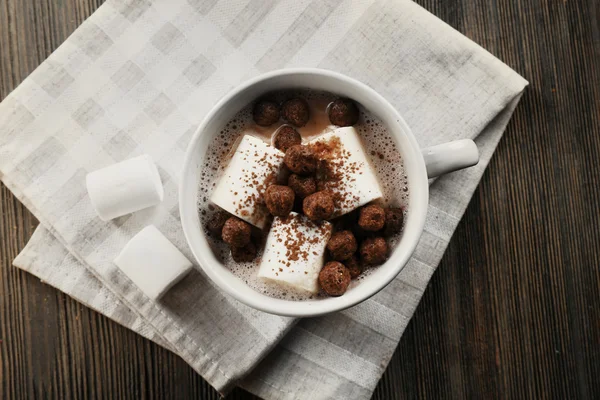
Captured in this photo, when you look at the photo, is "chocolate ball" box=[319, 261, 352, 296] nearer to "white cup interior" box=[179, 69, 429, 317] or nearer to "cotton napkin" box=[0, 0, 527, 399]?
"white cup interior" box=[179, 69, 429, 317]

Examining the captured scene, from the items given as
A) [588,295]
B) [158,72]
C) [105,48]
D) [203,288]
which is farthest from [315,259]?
[588,295]

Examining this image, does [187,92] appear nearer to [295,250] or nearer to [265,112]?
[265,112]

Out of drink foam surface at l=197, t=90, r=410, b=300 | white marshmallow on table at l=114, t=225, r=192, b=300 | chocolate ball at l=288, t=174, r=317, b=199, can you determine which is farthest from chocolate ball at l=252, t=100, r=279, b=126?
white marshmallow on table at l=114, t=225, r=192, b=300

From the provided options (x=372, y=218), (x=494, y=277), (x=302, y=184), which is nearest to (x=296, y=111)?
(x=302, y=184)

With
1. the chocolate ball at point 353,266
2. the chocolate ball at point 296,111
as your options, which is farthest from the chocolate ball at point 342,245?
the chocolate ball at point 296,111

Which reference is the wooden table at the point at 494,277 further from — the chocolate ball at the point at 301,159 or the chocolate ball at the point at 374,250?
the chocolate ball at the point at 301,159
